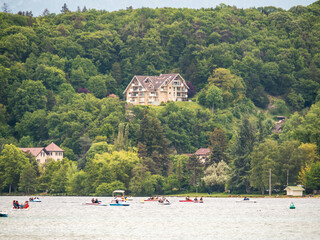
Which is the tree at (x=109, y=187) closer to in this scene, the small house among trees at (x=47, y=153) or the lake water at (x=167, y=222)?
the lake water at (x=167, y=222)

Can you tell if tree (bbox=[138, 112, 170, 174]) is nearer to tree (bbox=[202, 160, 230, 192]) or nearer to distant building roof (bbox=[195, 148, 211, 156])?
tree (bbox=[202, 160, 230, 192])

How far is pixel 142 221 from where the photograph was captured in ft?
314

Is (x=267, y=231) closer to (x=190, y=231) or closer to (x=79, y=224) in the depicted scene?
(x=190, y=231)

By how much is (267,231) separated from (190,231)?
31.1ft

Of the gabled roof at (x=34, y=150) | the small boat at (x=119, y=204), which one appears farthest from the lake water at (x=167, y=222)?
the gabled roof at (x=34, y=150)

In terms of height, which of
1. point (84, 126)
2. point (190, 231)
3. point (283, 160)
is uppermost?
point (84, 126)

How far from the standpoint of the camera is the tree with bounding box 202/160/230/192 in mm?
154500

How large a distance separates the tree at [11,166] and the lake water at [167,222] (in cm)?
3865

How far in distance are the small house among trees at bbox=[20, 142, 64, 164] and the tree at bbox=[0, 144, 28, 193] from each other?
20.4 meters

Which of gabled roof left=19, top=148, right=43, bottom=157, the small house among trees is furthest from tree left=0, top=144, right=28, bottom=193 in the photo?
the small house among trees

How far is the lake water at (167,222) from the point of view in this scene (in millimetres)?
80500

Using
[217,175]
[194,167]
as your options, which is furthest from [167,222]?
[194,167]

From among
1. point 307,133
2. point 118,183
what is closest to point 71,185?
point 118,183

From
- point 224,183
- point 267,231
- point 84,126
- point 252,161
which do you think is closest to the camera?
point 267,231
